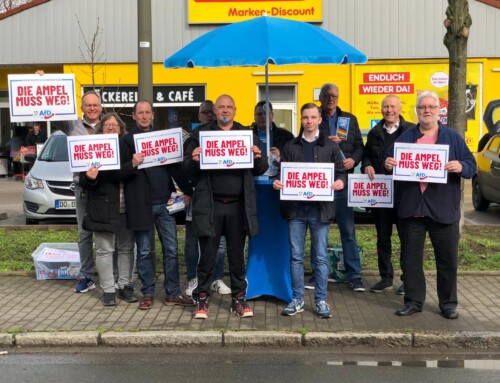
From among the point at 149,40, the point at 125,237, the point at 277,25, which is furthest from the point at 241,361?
the point at 149,40

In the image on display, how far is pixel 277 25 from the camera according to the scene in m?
7.01

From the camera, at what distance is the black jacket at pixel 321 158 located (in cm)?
674

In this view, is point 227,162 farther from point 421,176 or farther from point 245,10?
point 245,10

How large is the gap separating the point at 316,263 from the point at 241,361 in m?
1.38

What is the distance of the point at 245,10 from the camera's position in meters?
22.4

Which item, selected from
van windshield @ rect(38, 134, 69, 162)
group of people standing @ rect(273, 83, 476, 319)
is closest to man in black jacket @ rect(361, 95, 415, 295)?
group of people standing @ rect(273, 83, 476, 319)

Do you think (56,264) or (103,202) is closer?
(103,202)

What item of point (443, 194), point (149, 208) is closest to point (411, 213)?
point (443, 194)

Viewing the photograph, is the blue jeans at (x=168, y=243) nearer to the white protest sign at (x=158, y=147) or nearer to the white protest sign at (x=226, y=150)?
the white protest sign at (x=158, y=147)

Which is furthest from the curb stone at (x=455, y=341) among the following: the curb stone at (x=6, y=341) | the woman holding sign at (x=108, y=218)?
the curb stone at (x=6, y=341)

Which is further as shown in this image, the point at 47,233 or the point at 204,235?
the point at 47,233

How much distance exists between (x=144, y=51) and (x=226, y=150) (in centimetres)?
251

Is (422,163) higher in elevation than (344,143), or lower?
lower

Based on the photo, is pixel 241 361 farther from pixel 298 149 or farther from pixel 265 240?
pixel 298 149
